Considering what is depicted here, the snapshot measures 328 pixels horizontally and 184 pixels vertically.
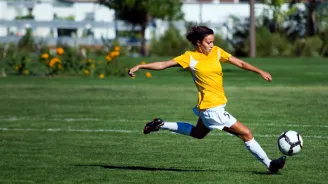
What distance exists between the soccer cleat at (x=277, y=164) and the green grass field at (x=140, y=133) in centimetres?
14

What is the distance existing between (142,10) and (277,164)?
5517cm

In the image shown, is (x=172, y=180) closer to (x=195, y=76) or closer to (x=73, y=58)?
(x=195, y=76)

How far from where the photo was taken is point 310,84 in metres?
29.8

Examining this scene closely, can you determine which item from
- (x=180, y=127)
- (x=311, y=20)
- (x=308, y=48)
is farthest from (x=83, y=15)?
(x=180, y=127)

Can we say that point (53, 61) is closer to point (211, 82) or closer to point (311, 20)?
point (211, 82)

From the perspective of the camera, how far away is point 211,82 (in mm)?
11211

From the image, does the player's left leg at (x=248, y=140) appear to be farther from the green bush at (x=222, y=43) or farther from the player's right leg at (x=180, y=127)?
the green bush at (x=222, y=43)

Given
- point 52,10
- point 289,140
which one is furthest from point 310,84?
point 52,10

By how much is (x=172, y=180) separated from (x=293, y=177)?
140 cm

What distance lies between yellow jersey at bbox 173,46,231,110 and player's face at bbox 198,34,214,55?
0.21 feet

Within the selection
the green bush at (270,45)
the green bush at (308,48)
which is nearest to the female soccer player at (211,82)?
the green bush at (270,45)

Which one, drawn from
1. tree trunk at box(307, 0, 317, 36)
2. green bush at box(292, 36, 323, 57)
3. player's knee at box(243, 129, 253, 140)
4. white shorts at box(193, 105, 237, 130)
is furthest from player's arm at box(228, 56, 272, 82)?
tree trunk at box(307, 0, 317, 36)

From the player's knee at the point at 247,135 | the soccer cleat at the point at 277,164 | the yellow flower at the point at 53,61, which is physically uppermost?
the player's knee at the point at 247,135

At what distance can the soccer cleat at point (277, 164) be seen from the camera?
10992 millimetres
